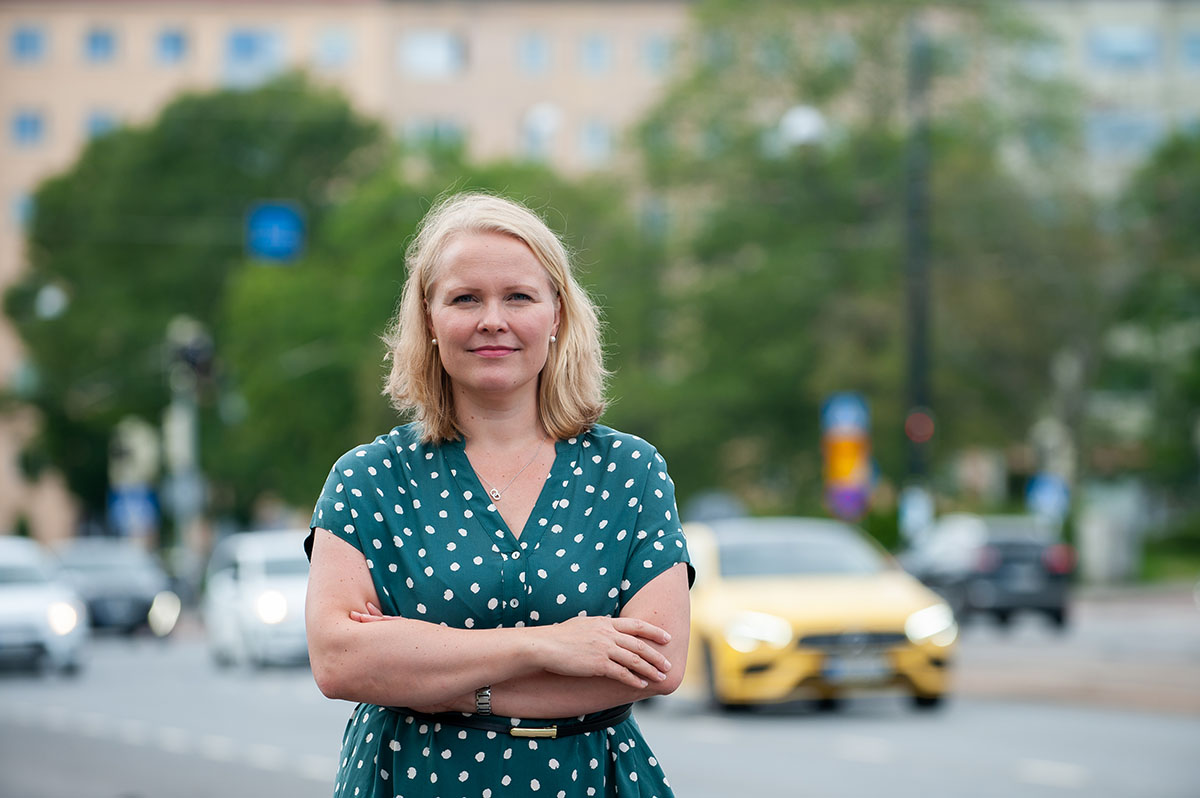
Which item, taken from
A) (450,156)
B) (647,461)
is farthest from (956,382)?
(647,461)

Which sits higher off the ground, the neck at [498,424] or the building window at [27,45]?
the building window at [27,45]

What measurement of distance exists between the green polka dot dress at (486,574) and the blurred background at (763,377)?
8.98 metres

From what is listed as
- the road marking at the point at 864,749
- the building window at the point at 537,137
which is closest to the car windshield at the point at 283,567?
the road marking at the point at 864,749

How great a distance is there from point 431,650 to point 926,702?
1533 cm

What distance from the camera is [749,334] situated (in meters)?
58.8

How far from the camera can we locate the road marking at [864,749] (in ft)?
48.3

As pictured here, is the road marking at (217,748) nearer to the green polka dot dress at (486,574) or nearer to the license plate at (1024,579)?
the green polka dot dress at (486,574)

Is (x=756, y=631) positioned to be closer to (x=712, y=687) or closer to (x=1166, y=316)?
(x=712, y=687)

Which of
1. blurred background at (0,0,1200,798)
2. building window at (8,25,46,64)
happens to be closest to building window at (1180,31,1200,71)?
blurred background at (0,0,1200,798)

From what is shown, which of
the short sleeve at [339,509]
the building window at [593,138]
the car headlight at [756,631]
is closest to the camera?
the short sleeve at [339,509]

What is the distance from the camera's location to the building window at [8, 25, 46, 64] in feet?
338

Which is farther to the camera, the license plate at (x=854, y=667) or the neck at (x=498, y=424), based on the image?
the license plate at (x=854, y=667)

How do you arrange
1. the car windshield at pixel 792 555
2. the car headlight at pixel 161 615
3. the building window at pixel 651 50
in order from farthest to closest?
the building window at pixel 651 50 → the car headlight at pixel 161 615 → the car windshield at pixel 792 555

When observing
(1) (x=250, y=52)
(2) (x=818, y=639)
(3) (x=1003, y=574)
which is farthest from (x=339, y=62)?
(2) (x=818, y=639)
